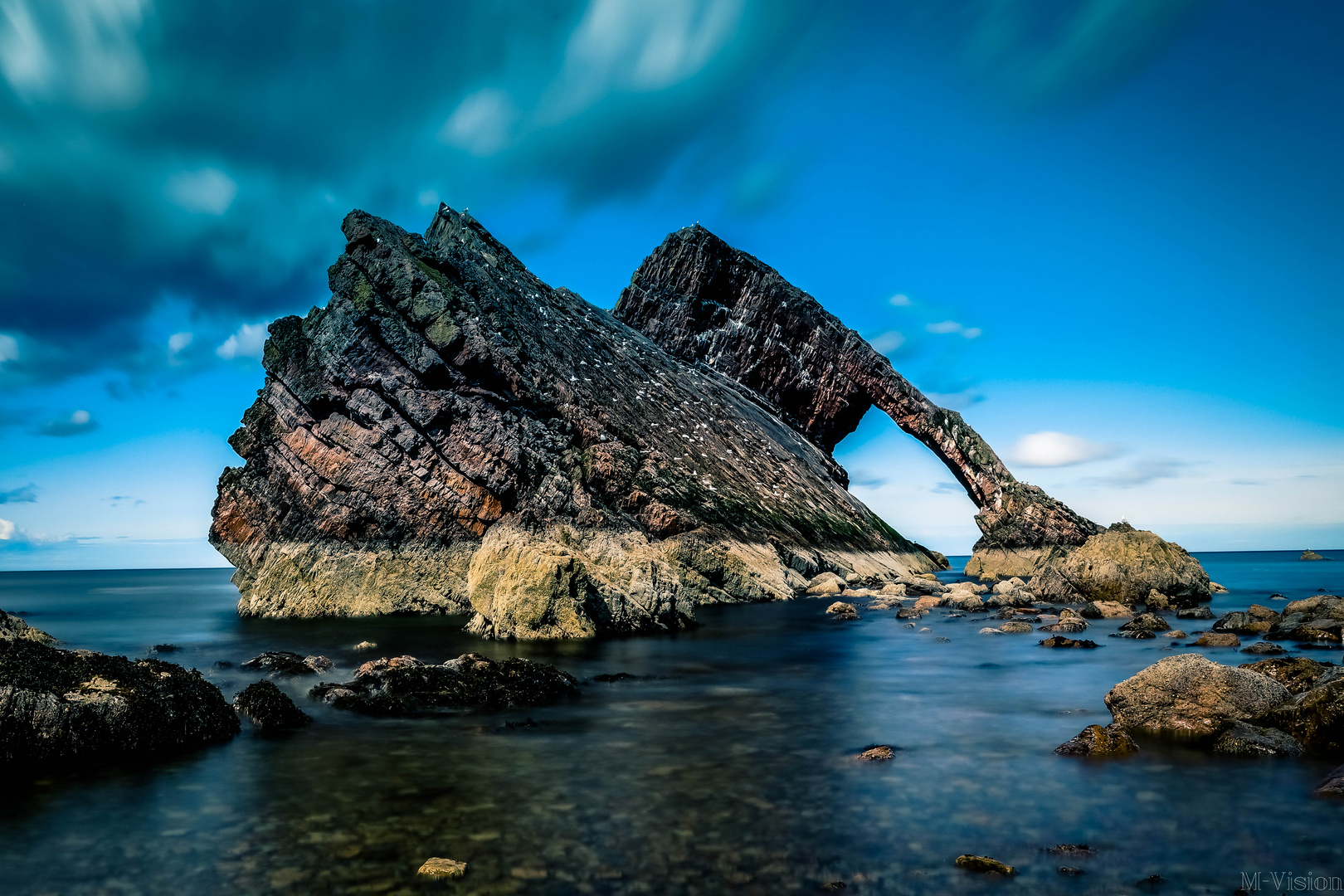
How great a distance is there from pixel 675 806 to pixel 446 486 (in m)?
28.8

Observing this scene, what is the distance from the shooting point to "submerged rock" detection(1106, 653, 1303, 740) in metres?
12.3

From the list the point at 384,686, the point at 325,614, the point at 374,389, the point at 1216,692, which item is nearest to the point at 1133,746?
the point at 1216,692

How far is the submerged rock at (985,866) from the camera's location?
7.42m

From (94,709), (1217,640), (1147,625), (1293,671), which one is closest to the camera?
(94,709)

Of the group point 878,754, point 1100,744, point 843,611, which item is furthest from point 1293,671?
point 843,611

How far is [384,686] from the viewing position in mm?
15711

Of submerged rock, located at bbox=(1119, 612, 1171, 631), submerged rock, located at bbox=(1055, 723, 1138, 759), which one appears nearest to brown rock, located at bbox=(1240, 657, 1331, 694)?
submerged rock, located at bbox=(1055, 723, 1138, 759)

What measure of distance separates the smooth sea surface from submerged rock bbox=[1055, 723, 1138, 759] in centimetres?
32

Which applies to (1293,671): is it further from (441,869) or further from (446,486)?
(446,486)

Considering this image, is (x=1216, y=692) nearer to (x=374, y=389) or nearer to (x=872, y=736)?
(x=872, y=736)

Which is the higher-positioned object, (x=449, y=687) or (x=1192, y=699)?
(x=449, y=687)

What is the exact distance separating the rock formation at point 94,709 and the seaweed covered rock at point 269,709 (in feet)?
1.45

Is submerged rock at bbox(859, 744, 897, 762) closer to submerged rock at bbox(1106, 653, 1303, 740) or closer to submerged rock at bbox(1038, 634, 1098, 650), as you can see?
submerged rock at bbox(1106, 653, 1303, 740)

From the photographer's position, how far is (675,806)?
9.52m
